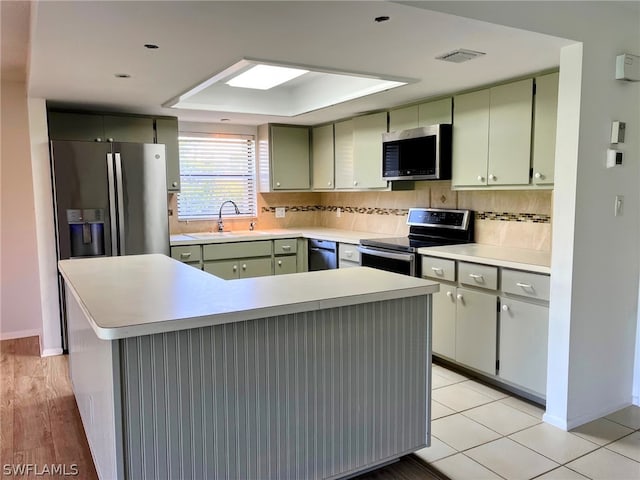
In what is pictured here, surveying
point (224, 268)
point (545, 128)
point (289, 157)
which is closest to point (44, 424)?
point (224, 268)

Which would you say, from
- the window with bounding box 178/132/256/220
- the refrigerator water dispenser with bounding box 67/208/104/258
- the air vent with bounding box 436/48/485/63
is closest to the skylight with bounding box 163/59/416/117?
the air vent with bounding box 436/48/485/63

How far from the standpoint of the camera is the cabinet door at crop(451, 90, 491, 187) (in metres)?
Answer: 3.44

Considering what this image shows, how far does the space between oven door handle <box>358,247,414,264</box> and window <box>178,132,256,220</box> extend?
1852 mm

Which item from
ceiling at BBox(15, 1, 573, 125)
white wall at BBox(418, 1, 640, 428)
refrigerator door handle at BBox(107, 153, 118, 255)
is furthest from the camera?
refrigerator door handle at BBox(107, 153, 118, 255)

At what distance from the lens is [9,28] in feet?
9.73

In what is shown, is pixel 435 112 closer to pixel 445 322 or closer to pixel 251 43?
pixel 445 322

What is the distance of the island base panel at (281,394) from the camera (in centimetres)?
170

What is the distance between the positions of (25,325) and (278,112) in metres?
3.11

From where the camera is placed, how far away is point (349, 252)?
443 centimetres

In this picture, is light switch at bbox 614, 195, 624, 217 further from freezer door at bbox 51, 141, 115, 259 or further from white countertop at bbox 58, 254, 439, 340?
freezer door at bbox 51, 141, 115, 259

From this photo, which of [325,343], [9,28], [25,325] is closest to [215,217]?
[25,325]

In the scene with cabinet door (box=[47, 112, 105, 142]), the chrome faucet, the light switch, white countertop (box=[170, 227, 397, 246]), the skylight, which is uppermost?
the skylight

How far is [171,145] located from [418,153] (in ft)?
7.62

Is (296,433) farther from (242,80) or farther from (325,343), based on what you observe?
(242,80)
